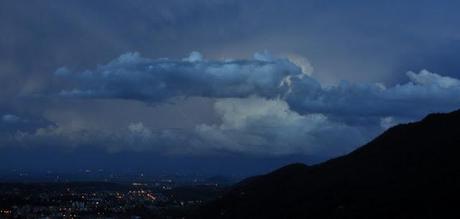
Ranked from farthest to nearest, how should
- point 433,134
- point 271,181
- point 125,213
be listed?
point 125,213, point 271,181, point 433,134

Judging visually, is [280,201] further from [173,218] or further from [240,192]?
[173,218]

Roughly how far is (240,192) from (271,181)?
9.15 m

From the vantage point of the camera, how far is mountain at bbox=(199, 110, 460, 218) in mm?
75688

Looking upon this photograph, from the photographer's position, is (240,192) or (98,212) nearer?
(240,192)

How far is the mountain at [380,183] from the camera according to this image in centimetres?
7569

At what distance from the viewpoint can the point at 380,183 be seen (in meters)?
88.3

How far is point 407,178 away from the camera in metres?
85.6

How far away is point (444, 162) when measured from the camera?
8388cm

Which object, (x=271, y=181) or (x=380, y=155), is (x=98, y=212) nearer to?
(x=271, y=181)

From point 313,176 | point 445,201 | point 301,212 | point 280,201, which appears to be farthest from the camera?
point 313,176

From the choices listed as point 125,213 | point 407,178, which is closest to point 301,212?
point 407,178

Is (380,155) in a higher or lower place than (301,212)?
higher

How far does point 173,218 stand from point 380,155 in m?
72.9

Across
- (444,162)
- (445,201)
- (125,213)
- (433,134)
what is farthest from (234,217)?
(125,213)
